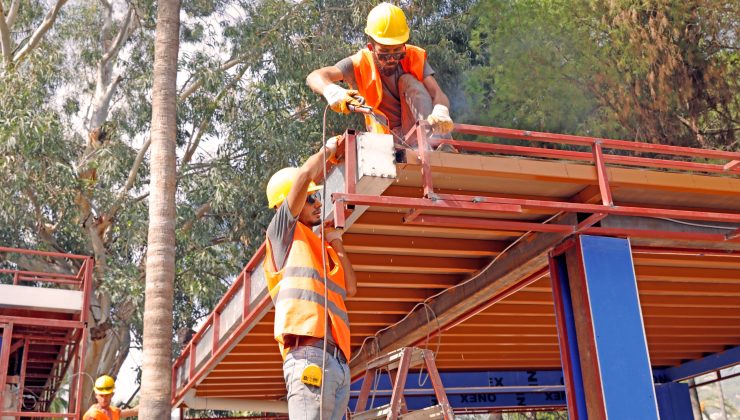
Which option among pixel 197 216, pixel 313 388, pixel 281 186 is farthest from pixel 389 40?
pixel 197 216

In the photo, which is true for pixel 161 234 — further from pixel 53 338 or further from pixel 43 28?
pixel 43 28

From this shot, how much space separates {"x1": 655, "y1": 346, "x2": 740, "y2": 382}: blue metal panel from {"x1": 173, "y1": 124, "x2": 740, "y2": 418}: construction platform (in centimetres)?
200

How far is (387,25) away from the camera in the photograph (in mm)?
6359

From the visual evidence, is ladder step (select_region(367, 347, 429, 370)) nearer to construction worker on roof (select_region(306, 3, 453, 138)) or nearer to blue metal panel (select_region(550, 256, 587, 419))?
blue metal panel (select_region(550, 256, 587, 419))

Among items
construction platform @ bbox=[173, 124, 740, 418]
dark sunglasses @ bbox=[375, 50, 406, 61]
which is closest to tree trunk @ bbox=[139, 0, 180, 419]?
construction platform @ bbox=[173, 124, 740, 418]

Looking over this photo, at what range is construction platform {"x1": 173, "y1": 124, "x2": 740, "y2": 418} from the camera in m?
5.91

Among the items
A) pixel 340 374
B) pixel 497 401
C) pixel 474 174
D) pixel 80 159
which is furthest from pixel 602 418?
pixel 80 159

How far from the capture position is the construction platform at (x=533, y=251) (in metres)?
5.91

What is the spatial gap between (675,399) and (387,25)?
11.1m

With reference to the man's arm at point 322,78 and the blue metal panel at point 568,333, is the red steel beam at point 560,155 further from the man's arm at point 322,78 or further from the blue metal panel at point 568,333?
the blue metal panel at point 568,333

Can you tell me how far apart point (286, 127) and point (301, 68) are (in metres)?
1.70

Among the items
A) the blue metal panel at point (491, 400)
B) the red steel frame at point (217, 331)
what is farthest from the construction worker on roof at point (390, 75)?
the blue metal panel at point (491, 400)

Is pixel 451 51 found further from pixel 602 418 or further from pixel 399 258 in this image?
pixel 602 418

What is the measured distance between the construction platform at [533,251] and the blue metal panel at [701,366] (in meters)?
2.00
